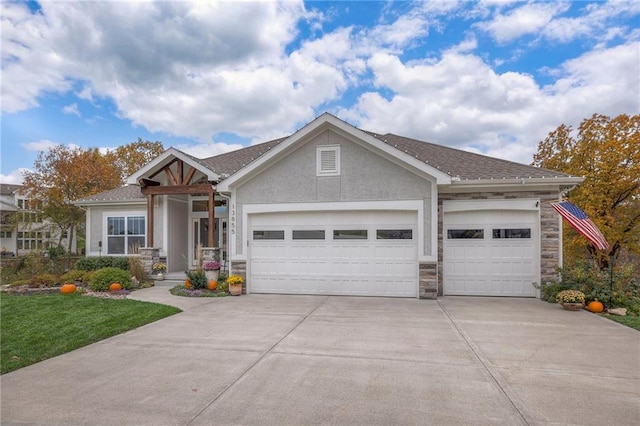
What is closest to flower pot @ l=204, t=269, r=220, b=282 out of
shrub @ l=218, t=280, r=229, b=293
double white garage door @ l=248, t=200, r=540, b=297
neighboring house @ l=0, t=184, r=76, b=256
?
shrub @ l=218, t=280, r=229, b=293

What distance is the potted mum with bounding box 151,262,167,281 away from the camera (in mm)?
13329

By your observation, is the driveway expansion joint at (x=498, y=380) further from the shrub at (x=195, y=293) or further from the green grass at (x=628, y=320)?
the shrub at (x=195, y=293)

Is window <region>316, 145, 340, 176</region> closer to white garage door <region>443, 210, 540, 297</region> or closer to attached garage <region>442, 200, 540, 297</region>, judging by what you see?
attached garage <region>442, 200, 540, 297</region>

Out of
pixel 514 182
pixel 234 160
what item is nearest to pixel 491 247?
pixel 514 182

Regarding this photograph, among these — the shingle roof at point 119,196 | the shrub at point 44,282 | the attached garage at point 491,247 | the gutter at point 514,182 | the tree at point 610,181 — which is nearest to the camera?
the gutter at point 514,182

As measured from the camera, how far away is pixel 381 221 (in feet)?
34.3

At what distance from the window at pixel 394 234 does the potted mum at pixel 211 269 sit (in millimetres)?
5516

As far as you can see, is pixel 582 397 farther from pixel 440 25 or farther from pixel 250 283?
pixel 440 25

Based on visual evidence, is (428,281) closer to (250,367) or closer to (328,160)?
(328,160)

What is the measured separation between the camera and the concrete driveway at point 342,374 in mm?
3572

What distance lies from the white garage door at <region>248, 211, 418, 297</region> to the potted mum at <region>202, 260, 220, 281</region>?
4.55 feet

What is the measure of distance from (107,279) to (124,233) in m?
4.50

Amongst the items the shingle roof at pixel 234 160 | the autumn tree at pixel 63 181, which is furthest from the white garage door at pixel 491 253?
the autumn tree at pixel 63 181

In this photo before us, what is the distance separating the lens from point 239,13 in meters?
10.1
